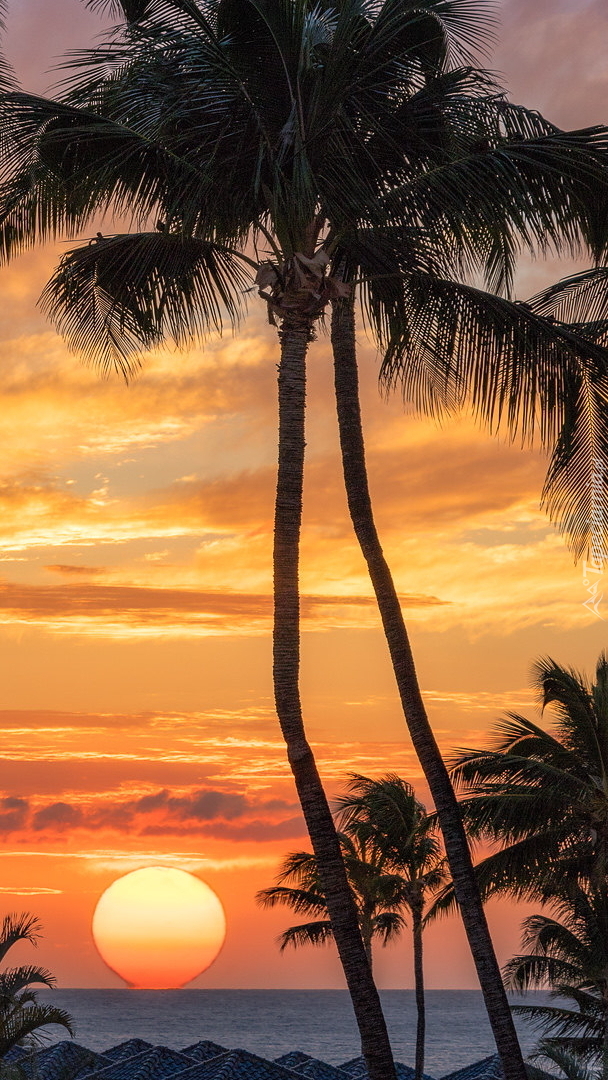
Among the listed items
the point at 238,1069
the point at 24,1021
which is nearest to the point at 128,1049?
the point at 238,1069

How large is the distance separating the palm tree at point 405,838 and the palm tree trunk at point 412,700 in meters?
14.9

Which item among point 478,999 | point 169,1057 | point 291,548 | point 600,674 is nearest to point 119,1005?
point 478,999

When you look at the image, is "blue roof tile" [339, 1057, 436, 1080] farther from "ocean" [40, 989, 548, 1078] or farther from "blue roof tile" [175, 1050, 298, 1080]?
"ocean" [40, 989, 548, 1078]

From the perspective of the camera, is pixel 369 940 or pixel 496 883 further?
pixel 369 940

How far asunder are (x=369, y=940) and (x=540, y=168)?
23753 millimetres

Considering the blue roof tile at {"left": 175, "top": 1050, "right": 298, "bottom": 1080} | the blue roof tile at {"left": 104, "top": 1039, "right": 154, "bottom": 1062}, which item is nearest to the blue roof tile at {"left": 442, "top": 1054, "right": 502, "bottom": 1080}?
the blue roof tile at {"left": 175, "top": 1050, "right": 298, "bottom": 1080}

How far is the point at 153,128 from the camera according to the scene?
1252 centimetres

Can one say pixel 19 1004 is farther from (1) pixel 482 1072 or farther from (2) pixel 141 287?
(1) pixel 482 1072

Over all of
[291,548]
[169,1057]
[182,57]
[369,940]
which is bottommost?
[169,1057]

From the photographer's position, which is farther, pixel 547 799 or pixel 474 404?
pixel 547 799

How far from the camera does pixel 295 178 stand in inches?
475

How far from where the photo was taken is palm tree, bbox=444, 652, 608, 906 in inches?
800

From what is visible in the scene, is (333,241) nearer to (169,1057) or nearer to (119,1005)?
(169,1057)

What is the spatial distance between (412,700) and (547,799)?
6.30 metres
